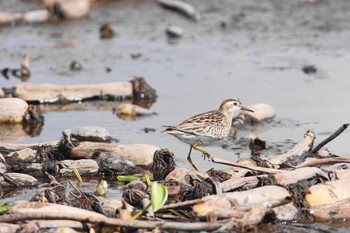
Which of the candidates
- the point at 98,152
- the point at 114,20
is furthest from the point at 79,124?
the point at 114,20

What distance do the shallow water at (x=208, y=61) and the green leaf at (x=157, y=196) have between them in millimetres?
2663

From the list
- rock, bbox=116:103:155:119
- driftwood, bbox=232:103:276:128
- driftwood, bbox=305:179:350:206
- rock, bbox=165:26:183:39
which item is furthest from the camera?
rock, bbox=165:26:183:39

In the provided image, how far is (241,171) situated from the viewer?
355 inches

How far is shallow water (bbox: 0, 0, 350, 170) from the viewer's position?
1198cm

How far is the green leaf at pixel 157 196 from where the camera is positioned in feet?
23.8

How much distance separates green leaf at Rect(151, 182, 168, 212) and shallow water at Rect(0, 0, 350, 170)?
2.66m

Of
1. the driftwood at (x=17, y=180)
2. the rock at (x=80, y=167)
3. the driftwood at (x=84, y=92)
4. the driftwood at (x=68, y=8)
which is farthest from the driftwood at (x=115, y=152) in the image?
the driftwood at (x=68, y=8)

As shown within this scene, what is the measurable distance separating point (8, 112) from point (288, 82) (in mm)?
4639

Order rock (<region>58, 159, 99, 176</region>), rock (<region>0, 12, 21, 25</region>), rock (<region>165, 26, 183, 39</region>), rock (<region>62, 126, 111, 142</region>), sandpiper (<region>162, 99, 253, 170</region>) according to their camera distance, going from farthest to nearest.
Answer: rock (<region>0, 12, 21, 25</region>) → rock (<region>165, 26, 183, 39</region>) → rock (<region>62, 126, 111, 142</region>) → sandpiper (<region>162, 99, 253, 170</region>) → rock (<region>58, 159, 99, 176</region>)

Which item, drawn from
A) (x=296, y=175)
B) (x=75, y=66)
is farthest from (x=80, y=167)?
(x=75, y=66)

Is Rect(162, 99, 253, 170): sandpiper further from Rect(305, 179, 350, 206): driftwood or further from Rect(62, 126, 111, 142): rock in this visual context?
Rect(305, 179, 350, 206): driftwood

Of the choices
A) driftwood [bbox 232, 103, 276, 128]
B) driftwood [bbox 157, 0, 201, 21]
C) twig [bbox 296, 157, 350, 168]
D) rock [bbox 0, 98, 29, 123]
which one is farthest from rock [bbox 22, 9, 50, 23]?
twig [bbox 296, 157, 350, 168]

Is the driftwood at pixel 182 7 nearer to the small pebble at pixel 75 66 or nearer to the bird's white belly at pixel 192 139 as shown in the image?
the small pebble at pixel 75 66

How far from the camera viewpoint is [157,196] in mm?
7281
